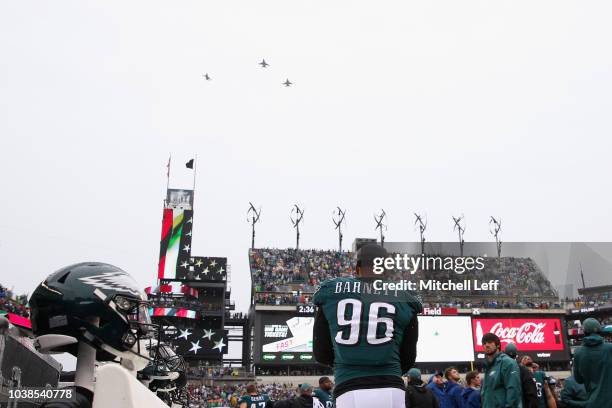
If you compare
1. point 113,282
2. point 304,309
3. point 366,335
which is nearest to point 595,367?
point 366,335

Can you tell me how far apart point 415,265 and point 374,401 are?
53399 millimetres

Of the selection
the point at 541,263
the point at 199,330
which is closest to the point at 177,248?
the point at 199,330

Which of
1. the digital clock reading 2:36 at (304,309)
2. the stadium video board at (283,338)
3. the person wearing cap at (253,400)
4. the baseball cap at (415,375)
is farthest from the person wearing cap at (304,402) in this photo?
the digital clock reading 2:36 at (304,309)

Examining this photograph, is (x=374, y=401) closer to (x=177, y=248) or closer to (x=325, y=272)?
(x=177, y=248)

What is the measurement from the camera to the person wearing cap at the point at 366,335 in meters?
3.69

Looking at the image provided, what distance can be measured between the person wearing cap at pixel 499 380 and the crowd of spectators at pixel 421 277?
4375 centimetres

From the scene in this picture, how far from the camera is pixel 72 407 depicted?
2.26 m

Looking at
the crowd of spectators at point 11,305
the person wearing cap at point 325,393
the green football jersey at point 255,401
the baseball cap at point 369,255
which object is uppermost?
the baseball cap at point 369,255

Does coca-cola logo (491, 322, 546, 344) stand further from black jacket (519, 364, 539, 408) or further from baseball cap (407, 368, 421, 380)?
black jacket (519, 364, 539, 408)

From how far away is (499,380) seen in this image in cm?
602

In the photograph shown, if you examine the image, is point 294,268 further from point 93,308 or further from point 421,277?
point 93,308

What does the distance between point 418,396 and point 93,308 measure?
6.63 metres

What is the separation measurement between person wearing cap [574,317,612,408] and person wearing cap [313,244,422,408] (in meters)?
3.53

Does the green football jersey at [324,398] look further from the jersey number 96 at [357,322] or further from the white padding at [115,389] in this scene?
the white padding at [115,389]
